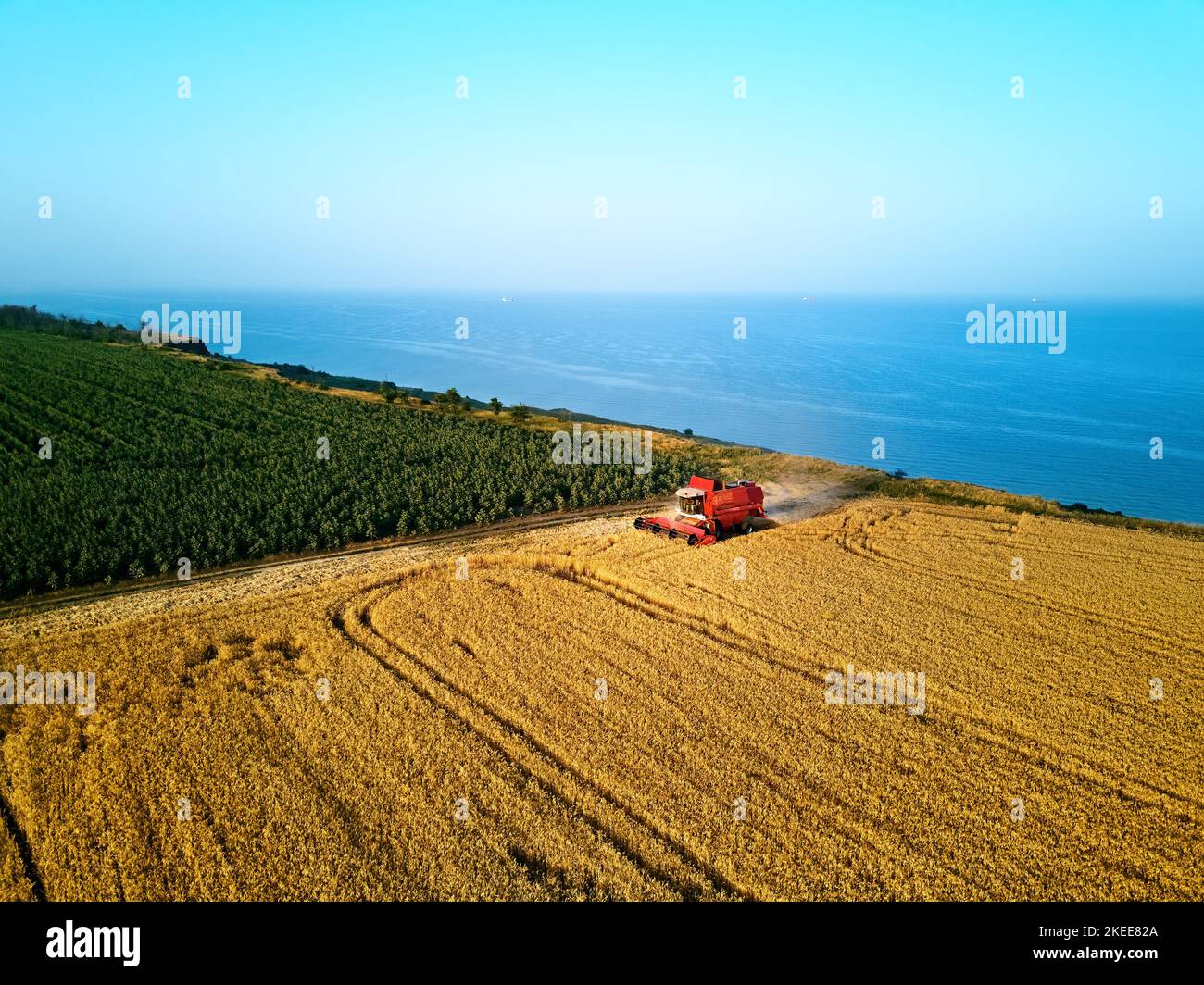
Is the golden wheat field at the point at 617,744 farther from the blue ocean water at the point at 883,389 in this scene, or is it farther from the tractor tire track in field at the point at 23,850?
the blue ocean water at the point at 883,389

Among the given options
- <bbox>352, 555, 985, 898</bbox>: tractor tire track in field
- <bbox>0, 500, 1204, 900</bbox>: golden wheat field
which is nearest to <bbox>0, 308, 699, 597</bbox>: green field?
<bbox>0, 500, 1204, 900</bbox>: golden wheat field

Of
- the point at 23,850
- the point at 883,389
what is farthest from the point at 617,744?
the point at 883,389

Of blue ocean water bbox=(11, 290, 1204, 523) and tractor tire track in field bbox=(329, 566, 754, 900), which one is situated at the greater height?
blue ocean water bbox=(11, 290, 1204, 523)

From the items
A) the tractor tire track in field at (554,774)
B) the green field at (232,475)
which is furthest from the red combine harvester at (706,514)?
the tractor tire track in field at (554,774)

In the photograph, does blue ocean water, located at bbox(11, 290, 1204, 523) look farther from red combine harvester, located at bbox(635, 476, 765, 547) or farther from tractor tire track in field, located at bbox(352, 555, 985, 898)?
tractor tire track in field, located at bbox(352, 555, 985, 898)

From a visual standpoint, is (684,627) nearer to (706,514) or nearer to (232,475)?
(706,514)
